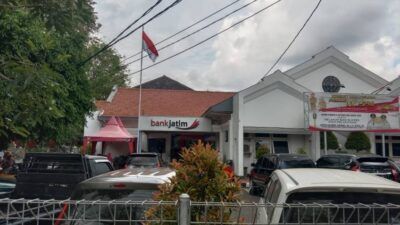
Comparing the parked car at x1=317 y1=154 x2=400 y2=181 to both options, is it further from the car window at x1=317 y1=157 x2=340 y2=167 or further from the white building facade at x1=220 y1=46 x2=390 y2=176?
the white building facade at x1=220 y1=46 x2=390 y2=176

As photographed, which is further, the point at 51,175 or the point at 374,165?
the point at 374,165

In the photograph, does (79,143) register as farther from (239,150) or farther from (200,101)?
(239,150)

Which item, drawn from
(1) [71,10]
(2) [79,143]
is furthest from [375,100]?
(2) [79,143]

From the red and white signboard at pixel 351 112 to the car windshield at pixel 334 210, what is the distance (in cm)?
2163

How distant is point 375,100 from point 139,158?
14117mm

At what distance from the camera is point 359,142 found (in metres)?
28.2

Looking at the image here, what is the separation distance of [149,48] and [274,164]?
10.6 meters

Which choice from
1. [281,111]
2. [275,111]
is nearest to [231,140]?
[275,111]

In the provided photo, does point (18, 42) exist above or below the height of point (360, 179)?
above

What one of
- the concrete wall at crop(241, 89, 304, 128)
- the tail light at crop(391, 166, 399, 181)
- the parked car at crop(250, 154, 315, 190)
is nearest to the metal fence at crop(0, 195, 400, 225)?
the parked car at crop(250, 154, 315, 190)

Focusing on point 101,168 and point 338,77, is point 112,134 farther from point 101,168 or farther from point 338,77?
point 338,77

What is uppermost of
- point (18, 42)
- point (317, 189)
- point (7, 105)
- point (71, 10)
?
point (18, 42)

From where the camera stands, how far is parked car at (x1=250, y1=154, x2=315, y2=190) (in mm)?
18078

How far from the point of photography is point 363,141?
28.1 m
